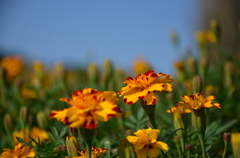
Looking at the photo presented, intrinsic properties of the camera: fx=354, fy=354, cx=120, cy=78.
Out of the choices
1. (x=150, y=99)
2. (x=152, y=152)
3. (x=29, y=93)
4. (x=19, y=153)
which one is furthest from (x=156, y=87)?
(x=29, y=93)

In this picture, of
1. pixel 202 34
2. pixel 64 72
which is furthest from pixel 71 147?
pixel 202 34

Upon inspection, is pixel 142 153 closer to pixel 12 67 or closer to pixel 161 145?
pixel 161 145

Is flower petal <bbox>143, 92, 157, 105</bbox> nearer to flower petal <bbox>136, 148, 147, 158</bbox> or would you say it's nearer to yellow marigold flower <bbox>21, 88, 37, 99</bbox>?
flower petal <bbox>136, 148, 147, 158</bbox>

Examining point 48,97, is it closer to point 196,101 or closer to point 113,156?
point 113,156

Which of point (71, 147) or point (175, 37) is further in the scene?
point (175, 37)

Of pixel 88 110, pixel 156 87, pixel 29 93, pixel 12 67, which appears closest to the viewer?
pixel 88 110

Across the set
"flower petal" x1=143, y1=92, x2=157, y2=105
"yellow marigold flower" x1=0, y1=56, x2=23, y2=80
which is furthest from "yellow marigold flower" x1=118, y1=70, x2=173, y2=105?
"yellow marigold flower" x1=0, y1=56, x2=23, y2=80
